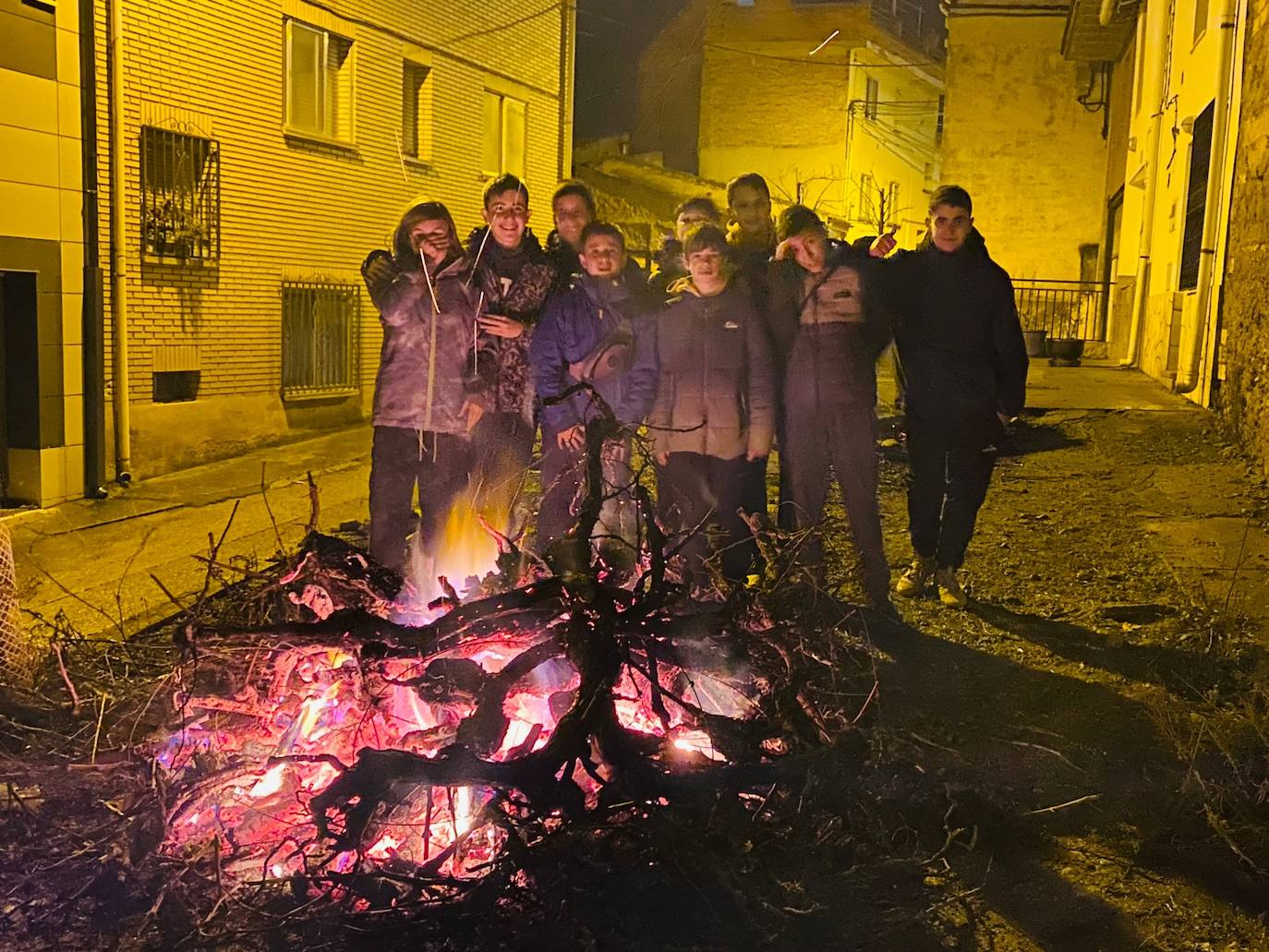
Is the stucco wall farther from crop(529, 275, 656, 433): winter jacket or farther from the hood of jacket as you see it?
the hood of jacket

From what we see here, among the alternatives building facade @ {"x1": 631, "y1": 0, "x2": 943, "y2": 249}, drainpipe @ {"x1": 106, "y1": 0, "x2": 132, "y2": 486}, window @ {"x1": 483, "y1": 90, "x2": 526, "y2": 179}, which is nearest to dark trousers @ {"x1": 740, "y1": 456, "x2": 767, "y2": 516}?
drainpipe @ {"x1": 106, "y1": 0, "x2": 132, "y2": 486}

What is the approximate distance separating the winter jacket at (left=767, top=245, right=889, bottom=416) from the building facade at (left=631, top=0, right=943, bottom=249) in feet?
90.3

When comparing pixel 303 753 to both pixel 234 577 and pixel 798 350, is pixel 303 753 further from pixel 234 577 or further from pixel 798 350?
pixel 234 577

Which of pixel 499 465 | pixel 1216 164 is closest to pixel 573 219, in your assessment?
pixel 499 465

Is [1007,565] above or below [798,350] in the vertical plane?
below

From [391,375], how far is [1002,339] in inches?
114

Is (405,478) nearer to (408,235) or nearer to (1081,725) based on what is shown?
(408,235)

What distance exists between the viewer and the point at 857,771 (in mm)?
3873

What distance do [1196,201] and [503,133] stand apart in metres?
9.75

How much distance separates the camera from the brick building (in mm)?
11070

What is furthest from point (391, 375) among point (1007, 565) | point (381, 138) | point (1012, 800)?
point (381, 138)

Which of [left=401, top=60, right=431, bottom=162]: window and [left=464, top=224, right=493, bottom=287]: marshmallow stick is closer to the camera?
[left=464, top=224, right=493, bottom=287]: marshmallow stick

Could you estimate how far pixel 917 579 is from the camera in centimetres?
627

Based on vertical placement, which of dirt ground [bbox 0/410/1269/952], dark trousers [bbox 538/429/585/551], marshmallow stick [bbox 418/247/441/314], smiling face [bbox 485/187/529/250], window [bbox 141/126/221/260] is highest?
window [bbox 141/126/221/260]
